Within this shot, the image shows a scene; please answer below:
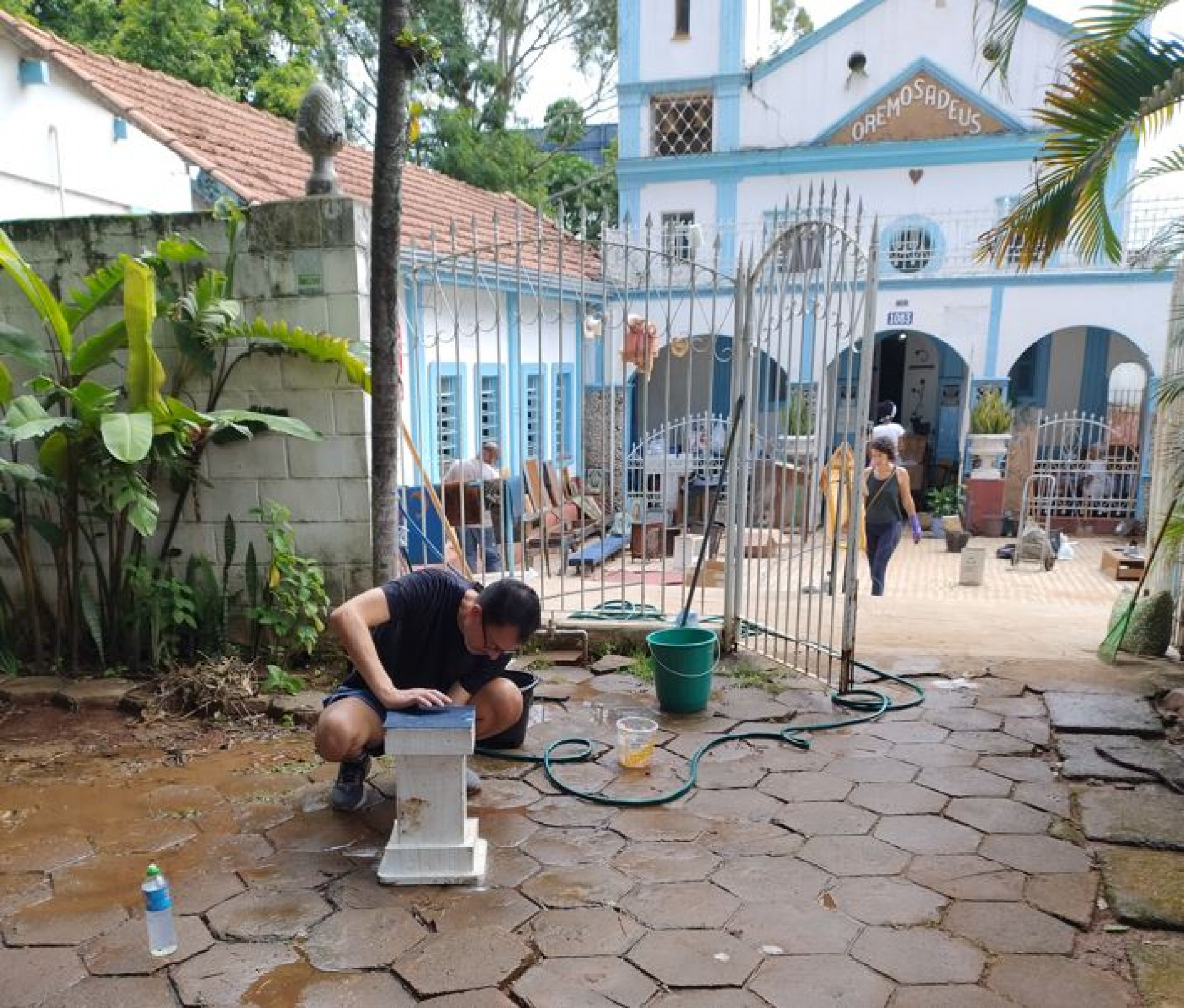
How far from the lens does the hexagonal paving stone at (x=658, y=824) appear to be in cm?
341

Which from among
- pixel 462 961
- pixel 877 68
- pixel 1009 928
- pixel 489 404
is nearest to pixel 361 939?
pixel 462 961

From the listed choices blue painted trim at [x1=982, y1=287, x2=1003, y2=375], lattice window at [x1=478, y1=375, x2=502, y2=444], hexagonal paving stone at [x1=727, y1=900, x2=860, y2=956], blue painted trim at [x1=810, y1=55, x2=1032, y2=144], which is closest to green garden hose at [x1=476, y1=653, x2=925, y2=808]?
hexagonal paving stone at [x1=727, y1=900, x2=860, y2=956]

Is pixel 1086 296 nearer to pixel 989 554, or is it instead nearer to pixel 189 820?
pixel 989 554

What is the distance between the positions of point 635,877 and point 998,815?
1520mm

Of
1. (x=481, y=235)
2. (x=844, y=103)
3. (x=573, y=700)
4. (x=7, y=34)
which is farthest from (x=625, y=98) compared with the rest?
(x=573, y=700)

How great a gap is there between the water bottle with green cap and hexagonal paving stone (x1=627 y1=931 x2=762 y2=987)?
1398 millimetres

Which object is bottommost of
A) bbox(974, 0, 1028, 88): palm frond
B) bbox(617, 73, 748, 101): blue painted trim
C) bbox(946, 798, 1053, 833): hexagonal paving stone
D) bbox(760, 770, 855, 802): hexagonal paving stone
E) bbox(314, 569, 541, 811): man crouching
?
bbox(760, 770, 855, 802): hexagonal paving stone

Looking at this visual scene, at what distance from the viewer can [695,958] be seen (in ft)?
8.75

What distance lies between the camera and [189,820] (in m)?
3.56

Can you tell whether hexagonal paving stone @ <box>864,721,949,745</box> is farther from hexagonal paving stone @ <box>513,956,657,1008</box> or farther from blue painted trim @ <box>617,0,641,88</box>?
blue painted trim @ <box>617,0,641,88</box>

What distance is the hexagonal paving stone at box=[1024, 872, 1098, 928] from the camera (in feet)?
9.33

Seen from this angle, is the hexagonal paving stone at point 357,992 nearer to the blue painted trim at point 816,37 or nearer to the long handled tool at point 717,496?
the long handled tool at point 717,496

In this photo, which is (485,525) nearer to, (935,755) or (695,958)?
(935,755)

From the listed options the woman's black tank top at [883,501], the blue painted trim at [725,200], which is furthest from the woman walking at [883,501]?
the blue painted trim at [725,200]
